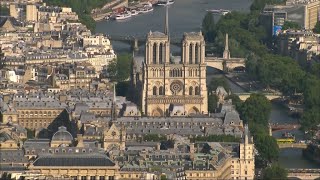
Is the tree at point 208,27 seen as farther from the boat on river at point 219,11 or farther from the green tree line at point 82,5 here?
the boat on river at point 219,11

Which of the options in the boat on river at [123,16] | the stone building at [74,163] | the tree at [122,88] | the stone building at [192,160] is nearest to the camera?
the stone building at [74,163]

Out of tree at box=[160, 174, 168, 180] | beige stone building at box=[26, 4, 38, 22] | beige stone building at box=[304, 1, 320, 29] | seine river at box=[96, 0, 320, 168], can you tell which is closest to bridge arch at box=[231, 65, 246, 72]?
seine river at box=[96, 0, 320, 168]

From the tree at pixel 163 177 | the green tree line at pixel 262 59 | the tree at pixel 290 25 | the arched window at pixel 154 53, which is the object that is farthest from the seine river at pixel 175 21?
the tree at pixel 163 177

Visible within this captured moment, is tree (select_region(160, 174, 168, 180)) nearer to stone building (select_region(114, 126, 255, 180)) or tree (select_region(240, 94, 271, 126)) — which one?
stone building (select_region(114, 126, 255, 180))

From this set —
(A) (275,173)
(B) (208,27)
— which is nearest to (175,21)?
(B) (208,27)

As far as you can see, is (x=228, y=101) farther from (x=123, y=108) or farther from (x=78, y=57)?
(x=78, y=57)

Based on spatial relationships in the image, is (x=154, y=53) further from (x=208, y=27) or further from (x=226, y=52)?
(x=208, y=27)

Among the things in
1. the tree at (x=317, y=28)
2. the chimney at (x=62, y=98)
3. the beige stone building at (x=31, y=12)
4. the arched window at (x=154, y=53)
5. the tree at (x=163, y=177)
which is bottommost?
the tree at (x=317, y=28)
